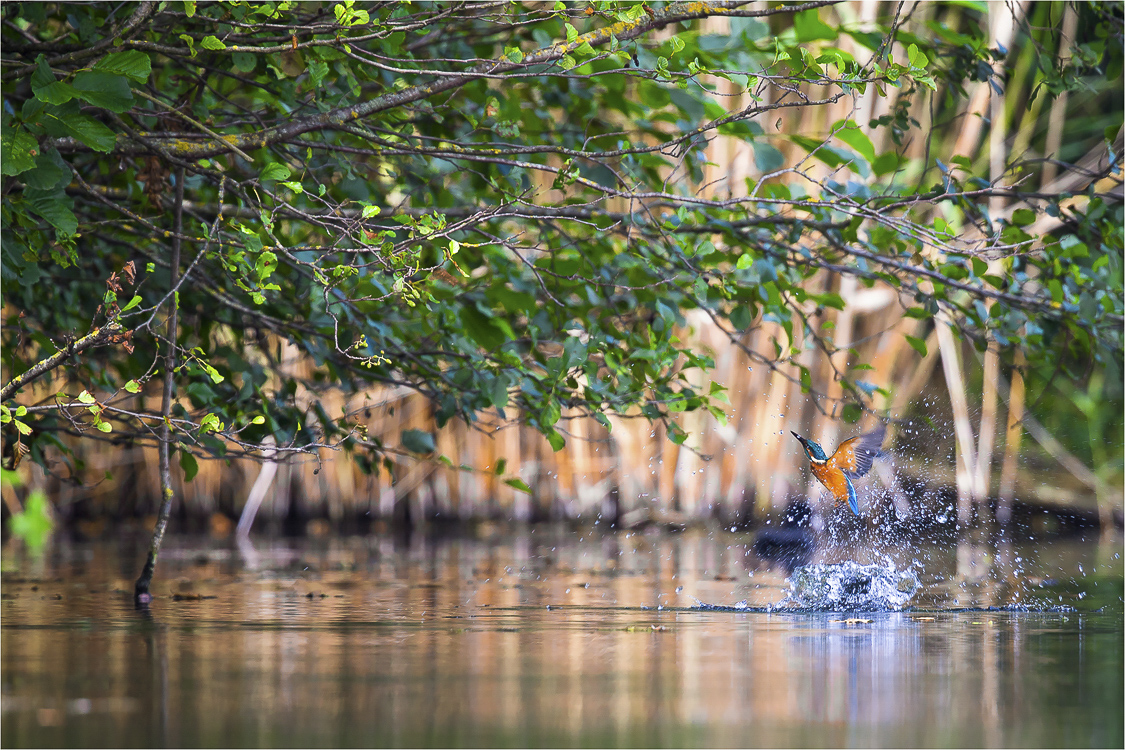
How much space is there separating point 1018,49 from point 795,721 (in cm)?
784

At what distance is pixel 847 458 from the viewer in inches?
167

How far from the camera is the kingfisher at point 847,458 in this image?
13.7ft

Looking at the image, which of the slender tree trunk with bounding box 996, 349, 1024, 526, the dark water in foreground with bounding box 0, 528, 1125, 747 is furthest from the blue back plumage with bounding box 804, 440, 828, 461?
the slender tree trunk with bounding box 996, 349, 1024, 526

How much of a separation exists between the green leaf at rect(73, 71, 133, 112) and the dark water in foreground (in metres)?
1.26

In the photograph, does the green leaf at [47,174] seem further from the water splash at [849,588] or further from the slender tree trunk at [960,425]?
the slender tree trunk at [960,425]

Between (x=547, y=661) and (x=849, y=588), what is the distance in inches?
65.4

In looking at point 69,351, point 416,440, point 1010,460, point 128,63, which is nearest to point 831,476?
point 416,440

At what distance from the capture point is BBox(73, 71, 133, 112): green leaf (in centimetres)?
270

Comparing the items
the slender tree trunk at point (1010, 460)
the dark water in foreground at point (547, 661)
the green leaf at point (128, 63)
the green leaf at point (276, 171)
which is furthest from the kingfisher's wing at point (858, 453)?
the slender tree trunk at point (1010, 460)

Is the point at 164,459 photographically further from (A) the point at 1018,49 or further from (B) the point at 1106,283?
(A) the point at 1018,49

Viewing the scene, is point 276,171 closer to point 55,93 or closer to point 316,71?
point 316,71

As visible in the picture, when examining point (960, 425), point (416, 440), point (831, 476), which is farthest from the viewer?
point (960, 425)

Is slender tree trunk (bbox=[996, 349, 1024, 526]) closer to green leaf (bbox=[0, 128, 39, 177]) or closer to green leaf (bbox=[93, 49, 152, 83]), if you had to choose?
green leaf (bbox=[93, 49, 152, 83])

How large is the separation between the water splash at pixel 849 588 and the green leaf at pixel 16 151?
2.64 m
